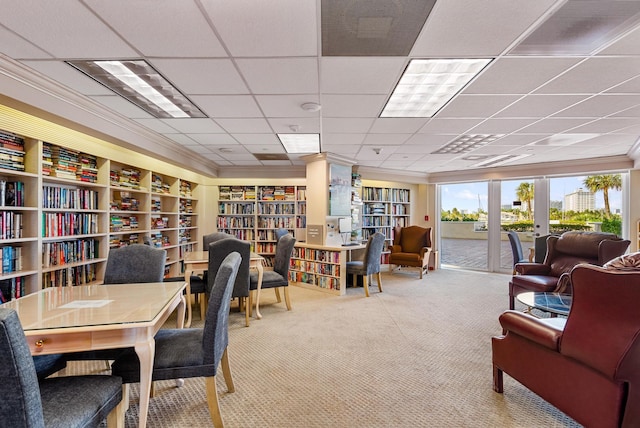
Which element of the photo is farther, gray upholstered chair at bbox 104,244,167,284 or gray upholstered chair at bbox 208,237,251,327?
gray upholstered chair at bbox 208,237,251,327

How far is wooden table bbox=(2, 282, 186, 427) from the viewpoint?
4.75 ft

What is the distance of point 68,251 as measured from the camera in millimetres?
3367

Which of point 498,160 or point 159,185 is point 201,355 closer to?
point 159,185

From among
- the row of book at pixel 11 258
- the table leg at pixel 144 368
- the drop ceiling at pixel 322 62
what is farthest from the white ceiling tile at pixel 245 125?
the table leg at pixel 144 368

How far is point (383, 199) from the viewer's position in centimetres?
756

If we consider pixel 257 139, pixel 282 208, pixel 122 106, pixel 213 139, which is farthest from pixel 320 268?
pixel 122 106

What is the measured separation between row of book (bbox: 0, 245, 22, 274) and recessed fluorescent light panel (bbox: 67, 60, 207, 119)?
1730 millimetres

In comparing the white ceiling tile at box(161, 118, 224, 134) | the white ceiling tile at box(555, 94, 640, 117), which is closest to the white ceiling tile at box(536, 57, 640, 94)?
the white ceiling tile at box(555, 94, 640, 117)

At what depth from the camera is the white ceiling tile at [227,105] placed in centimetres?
285

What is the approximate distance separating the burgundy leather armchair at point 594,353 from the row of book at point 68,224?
435 centimetres

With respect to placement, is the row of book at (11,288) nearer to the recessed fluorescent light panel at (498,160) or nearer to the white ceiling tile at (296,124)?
the white ceiling tile at (296,124)

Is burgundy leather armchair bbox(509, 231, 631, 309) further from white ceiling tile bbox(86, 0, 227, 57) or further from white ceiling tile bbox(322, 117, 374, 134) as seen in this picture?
white ceiling tile bbox(86, 0, 227, 57)

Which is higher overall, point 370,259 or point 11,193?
point 11,193

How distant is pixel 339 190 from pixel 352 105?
270 centimetres
